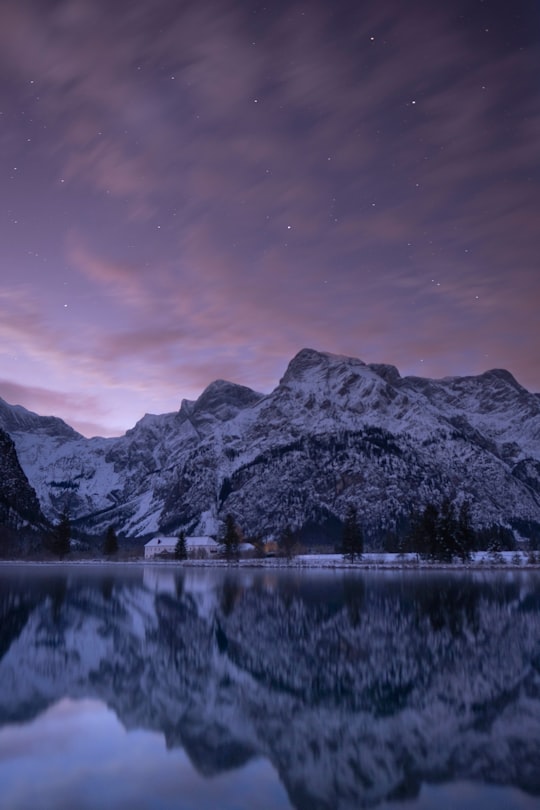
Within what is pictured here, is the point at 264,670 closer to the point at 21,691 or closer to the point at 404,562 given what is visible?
the point at 21,691

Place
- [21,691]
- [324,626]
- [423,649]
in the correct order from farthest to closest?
[324,626], [423,649], [21,691]

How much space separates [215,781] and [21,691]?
1250 centimetres

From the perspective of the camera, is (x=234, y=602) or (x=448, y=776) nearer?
(x=448, y=776)

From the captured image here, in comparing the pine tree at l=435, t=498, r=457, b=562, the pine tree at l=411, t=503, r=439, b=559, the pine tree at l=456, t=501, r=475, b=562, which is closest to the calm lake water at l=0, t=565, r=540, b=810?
the pine tree at l=435, t=498, r=457, b=562

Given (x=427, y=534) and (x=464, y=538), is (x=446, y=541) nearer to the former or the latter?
(x=427, y=534)

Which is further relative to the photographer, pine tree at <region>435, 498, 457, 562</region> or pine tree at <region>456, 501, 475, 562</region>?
pine tree at <region>456, 501, 475, 562</region>

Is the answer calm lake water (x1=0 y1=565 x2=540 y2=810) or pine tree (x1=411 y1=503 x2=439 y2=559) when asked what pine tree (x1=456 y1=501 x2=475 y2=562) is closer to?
pine tree (x1=411 y1=503 x2=439 y2=559)

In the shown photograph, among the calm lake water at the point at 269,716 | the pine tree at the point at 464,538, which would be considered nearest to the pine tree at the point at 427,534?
the pine tree at the point at 464,538

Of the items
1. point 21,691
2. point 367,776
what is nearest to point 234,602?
point 21,691

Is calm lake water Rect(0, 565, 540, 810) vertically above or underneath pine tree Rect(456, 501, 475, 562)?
underneath

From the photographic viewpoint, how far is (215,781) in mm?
16656

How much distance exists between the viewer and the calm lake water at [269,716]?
16.0 m

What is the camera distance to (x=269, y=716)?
891 inches

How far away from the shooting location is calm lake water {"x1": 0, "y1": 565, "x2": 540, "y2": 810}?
16047 millimetres
